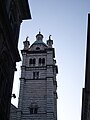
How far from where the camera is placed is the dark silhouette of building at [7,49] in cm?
1587

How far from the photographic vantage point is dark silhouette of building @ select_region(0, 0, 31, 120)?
52.1ft

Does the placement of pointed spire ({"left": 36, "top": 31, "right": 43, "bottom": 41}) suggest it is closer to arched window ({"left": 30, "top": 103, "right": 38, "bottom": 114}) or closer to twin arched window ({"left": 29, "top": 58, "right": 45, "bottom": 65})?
twin arched window ({"left": 29, "top": 58, "right": 45, "bottom": 65})

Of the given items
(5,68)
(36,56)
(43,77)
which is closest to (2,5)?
(5,68)

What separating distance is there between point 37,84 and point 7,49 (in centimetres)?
3470

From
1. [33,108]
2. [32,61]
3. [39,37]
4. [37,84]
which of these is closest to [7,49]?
[33,108]

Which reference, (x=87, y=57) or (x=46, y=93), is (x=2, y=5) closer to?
(x=87, y=57)

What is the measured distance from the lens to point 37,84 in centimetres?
5150

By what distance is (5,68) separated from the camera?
56.4 ft

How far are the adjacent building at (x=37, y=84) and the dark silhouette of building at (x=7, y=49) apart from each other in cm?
2890

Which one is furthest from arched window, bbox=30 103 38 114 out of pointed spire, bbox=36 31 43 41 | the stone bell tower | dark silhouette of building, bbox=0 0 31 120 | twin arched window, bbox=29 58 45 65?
dark silhouette of building, bbox=0 0 31 120

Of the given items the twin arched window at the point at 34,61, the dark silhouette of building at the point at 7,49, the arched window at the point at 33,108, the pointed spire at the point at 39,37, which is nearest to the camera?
the dark silhouette of building at the point at 7,49

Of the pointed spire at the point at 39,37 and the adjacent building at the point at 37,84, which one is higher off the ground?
the pointed spire at the point at 39,37

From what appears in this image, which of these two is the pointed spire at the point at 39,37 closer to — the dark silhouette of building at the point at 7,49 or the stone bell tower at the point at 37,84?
the stone bell tower at the point at 37,84

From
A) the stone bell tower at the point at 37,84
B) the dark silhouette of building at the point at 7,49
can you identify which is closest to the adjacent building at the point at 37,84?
Answer: the stone bell tower at the point at 37,84
